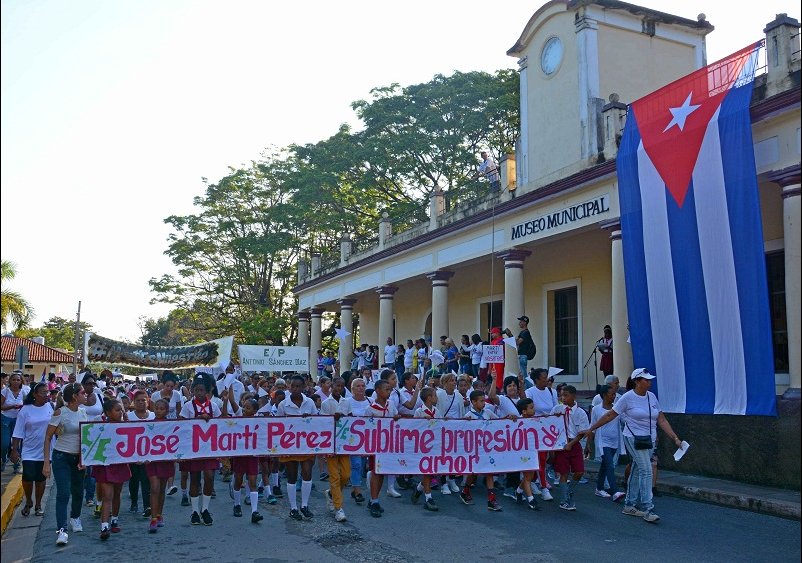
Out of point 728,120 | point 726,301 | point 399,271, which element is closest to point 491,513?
point 726,301

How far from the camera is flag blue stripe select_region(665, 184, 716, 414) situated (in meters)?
12.5

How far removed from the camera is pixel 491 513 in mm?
9797

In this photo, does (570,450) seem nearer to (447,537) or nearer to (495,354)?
(447,537)

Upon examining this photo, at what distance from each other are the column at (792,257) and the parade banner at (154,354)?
1365 cm

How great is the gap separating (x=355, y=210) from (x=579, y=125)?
20.8 meters

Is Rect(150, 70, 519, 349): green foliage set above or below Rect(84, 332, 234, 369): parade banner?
above

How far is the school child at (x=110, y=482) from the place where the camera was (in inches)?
336

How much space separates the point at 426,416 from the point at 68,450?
14.6 feet

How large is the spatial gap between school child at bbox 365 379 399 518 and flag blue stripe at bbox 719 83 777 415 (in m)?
5.67

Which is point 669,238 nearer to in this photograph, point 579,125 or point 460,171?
point 579,125

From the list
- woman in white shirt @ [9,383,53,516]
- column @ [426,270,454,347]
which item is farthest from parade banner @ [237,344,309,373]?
woman in white shirt @ [9,383,53,516]

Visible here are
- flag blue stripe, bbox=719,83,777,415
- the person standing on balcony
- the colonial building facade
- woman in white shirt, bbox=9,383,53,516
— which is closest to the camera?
woman in white shirt, bbox=9,383,53,516

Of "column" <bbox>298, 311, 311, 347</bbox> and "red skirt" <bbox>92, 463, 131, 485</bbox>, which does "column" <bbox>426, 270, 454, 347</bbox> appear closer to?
"column" <bbox>298, 311, 311, 347</bbox>

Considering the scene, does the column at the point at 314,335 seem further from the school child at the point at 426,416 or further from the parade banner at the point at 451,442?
the parade banner at the point at 451,442
